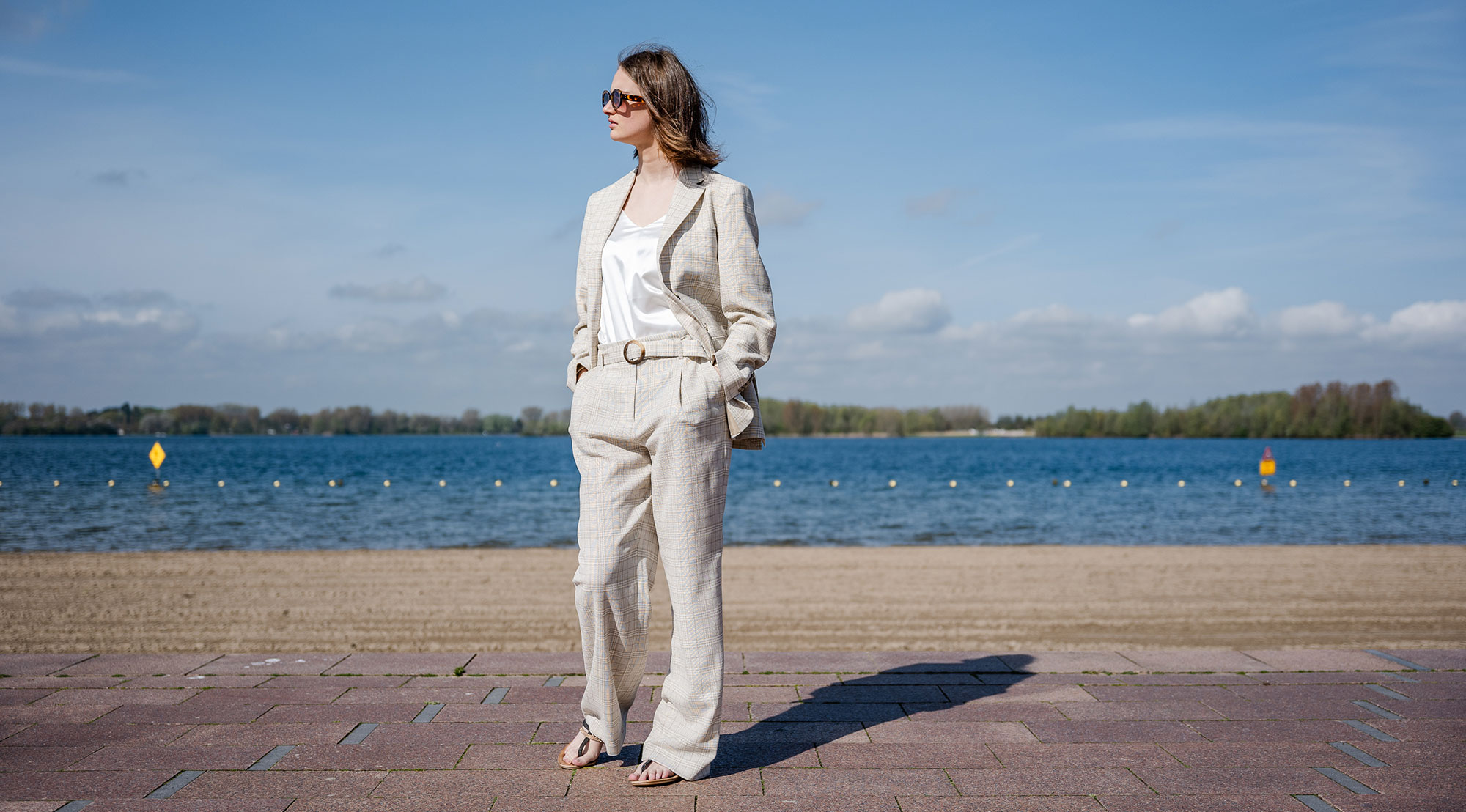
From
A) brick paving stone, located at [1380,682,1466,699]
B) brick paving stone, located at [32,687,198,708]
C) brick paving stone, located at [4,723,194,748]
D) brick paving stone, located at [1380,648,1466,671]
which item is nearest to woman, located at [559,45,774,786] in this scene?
brick paving stone, located at [4,723,194,748]

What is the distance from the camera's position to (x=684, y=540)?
2984 millimetres

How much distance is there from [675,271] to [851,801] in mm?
1742

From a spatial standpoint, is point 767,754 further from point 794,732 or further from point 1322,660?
point 1322,660

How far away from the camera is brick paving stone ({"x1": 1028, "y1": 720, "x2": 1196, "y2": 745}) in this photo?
137 inches

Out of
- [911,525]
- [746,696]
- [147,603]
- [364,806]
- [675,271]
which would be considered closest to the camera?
[364,806]

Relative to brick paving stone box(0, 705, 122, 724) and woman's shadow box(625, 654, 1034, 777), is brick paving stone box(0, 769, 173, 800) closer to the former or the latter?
brick paving stone box(0, 705, 122, 724)

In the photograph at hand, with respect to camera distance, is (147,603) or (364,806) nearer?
(364,806)

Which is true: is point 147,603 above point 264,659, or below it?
below

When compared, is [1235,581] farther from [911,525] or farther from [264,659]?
[911,525]

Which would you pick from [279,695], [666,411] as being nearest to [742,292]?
[666,411]

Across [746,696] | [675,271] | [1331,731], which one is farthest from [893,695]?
[675,271]

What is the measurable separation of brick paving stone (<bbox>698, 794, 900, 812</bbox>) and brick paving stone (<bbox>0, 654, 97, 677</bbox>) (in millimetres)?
3544

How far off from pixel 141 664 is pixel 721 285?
364 centimetres

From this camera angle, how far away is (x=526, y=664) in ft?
15.2
